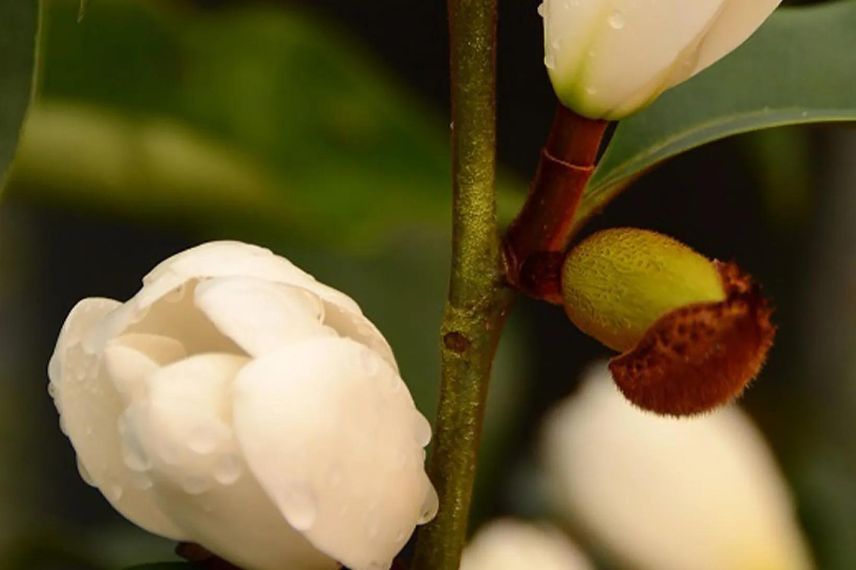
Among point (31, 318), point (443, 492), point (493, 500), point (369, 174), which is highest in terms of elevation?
point (443, 492)

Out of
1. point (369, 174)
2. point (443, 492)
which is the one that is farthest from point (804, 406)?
point (443, 492)

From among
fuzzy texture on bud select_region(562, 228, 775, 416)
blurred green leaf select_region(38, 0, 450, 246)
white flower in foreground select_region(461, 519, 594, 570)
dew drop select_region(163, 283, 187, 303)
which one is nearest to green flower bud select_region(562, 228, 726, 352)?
fuzzy texture on bud select_region(562, 228, 775, 416)

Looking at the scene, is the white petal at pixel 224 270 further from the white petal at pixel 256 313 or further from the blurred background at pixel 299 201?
the blurred background at pixel 299 201

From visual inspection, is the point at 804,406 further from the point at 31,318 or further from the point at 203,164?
the point at 31,318

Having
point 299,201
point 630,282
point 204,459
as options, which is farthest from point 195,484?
point 299,201

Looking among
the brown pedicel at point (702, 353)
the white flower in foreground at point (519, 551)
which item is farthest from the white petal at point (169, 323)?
the white flower in foreground at point (519, 551)

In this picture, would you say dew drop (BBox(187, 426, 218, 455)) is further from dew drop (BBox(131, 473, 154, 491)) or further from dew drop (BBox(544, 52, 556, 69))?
dew drop (BBox(544, 52, 556, 69))

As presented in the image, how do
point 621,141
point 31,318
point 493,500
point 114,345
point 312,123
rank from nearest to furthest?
point 114,345
point 621,141
point 493,500
point 312,123
point 31,318

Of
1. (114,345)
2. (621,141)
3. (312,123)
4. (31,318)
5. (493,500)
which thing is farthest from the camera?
(31,318)
